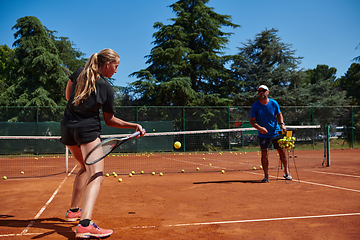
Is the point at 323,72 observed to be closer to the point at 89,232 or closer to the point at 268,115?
the point at 268,115

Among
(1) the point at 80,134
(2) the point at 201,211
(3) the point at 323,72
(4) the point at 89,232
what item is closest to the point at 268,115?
(2) the point at 201,211

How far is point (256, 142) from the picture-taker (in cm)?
1734

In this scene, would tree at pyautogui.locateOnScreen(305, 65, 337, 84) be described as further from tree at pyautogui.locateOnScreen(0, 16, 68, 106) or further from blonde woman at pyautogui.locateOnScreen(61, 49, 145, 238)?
blonde woman at pyautogui.locateOnScreen(61, 49, 145, 238)

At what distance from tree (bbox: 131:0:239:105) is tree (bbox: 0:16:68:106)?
550 centimetres

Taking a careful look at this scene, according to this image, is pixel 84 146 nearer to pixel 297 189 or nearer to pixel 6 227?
pixel 6 227

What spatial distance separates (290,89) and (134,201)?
76.0 feet

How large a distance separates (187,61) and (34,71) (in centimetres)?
1061

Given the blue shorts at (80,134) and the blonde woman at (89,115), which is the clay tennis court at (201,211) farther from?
the blue shorts at (80,134)

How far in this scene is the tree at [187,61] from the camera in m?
21.7

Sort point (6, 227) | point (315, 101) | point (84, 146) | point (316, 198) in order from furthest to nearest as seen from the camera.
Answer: point (315, 101) < point (316, 198) < point (6, 227) < point (84, 146)

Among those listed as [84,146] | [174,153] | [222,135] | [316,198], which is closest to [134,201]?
[84,146]

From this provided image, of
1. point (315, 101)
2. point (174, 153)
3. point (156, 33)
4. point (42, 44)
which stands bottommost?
point (174, 153)

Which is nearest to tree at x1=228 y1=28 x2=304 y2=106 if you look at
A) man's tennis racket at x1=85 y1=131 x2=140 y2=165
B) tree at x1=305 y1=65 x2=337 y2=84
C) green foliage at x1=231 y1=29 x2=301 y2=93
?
green foliage at x1=231 y1=29 x2=301 y2=93

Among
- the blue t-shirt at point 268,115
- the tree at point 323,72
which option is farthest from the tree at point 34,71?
the tree at point 323,72
